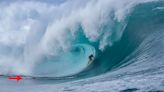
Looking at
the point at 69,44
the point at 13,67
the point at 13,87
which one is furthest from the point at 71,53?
the point at 13,87

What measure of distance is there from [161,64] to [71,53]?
14.9 metres

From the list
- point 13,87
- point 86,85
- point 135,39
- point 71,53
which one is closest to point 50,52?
point 71,53

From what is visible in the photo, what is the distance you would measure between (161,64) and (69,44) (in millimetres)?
16253

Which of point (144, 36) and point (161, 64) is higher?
Result: point (144, 36)

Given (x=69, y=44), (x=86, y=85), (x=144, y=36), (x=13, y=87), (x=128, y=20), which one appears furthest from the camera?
(x=69, y=44)

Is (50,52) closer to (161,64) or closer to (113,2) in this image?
(113,2)

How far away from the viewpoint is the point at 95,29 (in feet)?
89.6

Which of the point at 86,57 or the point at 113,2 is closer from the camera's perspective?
the point at 86,57

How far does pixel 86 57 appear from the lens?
2645 centimetres

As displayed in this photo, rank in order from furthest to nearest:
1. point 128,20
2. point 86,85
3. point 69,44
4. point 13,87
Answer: point 69,44 → point 128,20 → point 13,87 → point 86,85

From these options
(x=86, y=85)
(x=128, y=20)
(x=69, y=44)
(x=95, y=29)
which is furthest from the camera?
(x=69, y=44)

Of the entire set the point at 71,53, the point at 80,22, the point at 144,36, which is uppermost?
the point at 80,22

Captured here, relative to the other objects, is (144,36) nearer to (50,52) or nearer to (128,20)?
(128,20)

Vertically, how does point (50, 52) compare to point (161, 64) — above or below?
above
